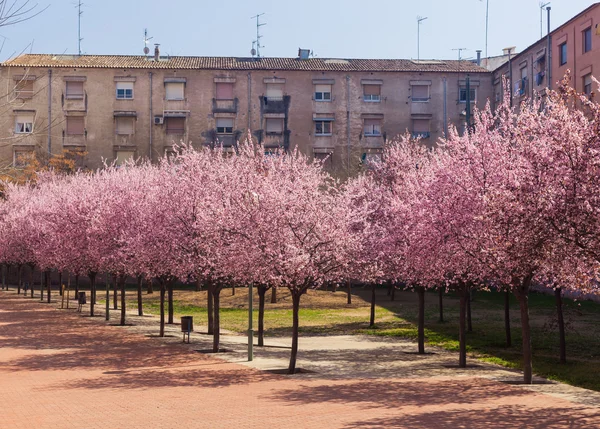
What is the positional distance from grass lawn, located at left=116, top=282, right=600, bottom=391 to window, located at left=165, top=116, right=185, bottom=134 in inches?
623

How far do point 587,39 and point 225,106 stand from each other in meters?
30.7

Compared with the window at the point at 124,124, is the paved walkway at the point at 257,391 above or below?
below

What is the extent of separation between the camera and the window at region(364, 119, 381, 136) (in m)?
70.4

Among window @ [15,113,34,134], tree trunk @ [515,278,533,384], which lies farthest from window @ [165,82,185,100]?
tree trunk @ [515,278,533,384]

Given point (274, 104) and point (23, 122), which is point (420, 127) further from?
point (23, 122)

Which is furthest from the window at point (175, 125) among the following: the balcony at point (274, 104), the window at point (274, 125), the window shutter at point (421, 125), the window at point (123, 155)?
the window shutter at point (421, 125)

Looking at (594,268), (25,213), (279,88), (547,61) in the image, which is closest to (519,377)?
(594,268)

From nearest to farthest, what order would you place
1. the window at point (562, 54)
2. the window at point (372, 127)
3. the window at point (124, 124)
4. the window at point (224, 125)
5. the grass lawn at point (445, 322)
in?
1. the grass lawn at point (445, 322)
2. the window at point (562, 54)
3. the window at point (224, 125)
4. the window at point (124, 124)
5. the window at point (372, 127)

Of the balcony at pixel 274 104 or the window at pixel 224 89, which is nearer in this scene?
the balcony at pixel 274 104

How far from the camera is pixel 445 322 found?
39.6 meters

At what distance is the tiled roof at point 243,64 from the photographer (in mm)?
69812

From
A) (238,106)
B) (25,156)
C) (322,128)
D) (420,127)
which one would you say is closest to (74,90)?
(25,156)

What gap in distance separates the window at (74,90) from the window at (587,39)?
4019 centimetres

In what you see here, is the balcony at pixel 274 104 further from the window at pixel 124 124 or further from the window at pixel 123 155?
the window at pixel 123 155
